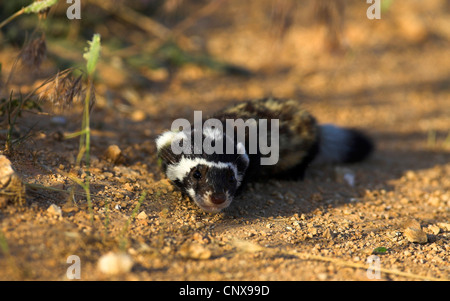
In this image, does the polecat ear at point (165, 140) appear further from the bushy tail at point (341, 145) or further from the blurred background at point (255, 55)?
the bushy tail at point (341, 145)

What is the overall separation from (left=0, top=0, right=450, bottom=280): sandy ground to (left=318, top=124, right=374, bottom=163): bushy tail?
0.16 m

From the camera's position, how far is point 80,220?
3.38 meters

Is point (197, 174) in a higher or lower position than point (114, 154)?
lower

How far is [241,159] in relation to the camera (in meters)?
4.29

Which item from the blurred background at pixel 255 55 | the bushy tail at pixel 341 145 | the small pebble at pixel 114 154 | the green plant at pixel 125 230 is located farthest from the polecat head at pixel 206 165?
the bushy tail at pixel 341 145

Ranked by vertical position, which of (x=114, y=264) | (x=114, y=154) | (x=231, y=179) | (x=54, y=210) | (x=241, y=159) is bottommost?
(x=114, y=264)

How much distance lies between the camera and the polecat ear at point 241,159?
428 cm

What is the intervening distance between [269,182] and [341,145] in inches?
49.1

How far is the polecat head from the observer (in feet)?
12.9

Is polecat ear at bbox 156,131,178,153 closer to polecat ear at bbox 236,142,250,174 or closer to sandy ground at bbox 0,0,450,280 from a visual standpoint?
sandy ground at bbox 0,0,450,280

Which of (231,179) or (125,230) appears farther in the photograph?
(231,179)

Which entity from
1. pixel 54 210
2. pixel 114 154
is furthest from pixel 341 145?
pixel 54 210

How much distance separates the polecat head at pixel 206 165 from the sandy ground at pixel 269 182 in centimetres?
17

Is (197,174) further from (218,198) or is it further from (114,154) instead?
(114,154)
